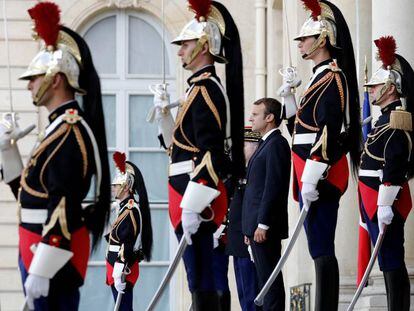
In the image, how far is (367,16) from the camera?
13945 mm

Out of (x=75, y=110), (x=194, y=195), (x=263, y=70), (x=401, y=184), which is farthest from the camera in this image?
(x=263, y=70)

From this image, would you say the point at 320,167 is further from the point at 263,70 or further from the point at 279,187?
the point at 263,70

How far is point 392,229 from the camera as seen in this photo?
34.8 feet

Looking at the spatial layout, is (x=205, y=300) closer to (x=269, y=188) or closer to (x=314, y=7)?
(x=269, y=188)

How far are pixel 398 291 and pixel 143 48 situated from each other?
863cm

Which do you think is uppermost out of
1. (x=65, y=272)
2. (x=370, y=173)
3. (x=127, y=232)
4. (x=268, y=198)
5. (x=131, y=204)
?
(x=370, y=173)

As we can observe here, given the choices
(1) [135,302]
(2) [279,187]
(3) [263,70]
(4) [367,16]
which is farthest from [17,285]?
(2) [279,187]

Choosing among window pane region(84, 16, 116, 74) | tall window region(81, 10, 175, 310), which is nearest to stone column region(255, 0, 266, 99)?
tall window region(81, 10, 175, 310)

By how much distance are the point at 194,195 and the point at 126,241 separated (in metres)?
5.34

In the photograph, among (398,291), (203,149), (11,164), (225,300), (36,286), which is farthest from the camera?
(225,300)

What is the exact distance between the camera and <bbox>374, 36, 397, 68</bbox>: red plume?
426 inches

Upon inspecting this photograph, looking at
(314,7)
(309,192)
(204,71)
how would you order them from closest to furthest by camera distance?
(204,71), (309,192), (314,7)

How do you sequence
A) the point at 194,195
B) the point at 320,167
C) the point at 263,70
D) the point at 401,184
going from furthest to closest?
the point at 263,70, the point at 401,184, the point at 320,167, the point at 194,195

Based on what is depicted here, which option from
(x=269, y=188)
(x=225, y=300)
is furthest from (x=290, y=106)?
(x=225, y=300)
